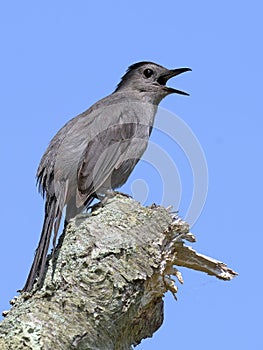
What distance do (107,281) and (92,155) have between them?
241 centimetres

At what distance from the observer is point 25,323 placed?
4.93m

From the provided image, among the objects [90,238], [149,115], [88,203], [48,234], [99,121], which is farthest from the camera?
[149,115]

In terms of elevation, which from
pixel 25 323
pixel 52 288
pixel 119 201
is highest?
pixel 119 201

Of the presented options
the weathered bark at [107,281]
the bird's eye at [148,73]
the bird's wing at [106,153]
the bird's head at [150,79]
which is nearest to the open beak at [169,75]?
the bird's head at [150,79]

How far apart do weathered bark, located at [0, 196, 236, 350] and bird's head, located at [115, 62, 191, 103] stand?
10.3ft

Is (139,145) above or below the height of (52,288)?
above

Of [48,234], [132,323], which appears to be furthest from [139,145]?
[132,323]

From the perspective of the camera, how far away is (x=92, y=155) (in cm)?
759

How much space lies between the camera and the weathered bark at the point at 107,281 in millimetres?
4988

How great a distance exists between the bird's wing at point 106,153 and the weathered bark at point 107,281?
1.17 m

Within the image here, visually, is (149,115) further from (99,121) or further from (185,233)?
(185,233)

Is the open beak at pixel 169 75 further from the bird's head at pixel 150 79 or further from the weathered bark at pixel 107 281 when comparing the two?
the weathered bark at pixel 107 281

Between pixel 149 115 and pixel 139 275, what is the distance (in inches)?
135

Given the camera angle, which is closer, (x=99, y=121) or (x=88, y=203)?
(x=88, y=203)
